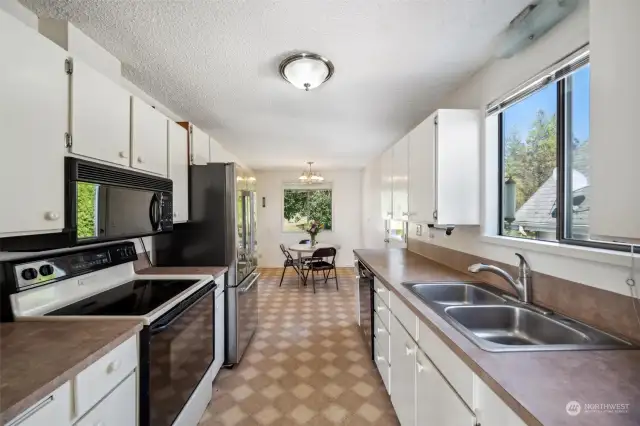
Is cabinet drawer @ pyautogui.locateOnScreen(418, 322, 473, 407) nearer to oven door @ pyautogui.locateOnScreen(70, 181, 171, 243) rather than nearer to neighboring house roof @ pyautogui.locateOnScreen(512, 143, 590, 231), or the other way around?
neighboring house roof @ pyautogui.locateOnScreen(512, 143, 590, 231)

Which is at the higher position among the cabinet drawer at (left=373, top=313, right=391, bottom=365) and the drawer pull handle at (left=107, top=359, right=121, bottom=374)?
the drawer pull handle at (left=107, top=359, right=121, bottom=374)

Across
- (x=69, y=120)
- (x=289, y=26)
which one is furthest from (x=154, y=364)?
(x=289, y=26)

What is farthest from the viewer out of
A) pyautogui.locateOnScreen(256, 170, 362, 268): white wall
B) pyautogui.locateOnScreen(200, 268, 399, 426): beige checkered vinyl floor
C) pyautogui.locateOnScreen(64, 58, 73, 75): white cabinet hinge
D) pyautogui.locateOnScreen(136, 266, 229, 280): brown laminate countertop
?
pyautogui.locateOnScreen(256, 170, 362, 268): white wall

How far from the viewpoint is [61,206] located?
1.21 metres

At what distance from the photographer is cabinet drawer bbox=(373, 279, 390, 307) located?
6.41 feet

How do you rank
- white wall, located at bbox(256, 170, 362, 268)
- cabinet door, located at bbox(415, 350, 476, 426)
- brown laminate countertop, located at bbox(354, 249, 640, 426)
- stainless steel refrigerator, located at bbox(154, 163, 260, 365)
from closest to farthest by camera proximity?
1. brown laminate countertop, located at bbox(354, 249, 640, 426)
2. cabinet door, located at bbox(415, 350, 476, 426)
3. stainless steel refrigerator, located at bbox(154, 163, 260, 365)
4. white wall, located at bbox(256, 170, 362, 268)

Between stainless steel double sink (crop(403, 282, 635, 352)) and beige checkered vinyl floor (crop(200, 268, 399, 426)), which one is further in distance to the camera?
beige checkered vinyl floor (crop(200, 268, 399, 426))

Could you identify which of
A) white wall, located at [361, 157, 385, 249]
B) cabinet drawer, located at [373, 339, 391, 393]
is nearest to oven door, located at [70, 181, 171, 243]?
cabinet drawer, located at [373, 339, 391, 393]

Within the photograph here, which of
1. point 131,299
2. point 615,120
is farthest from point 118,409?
point 615,120

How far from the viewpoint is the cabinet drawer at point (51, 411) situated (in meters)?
0.76

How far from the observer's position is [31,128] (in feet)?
3.56

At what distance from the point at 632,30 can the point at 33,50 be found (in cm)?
194

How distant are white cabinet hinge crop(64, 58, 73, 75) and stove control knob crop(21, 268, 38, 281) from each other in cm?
89

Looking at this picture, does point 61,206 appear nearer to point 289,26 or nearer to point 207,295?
point 207,295
